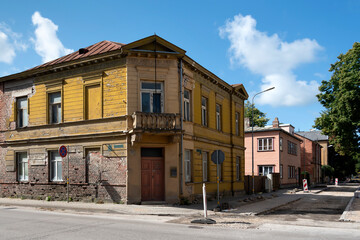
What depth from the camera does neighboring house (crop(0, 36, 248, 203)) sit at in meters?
17.9

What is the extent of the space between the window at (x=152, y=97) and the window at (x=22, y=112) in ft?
26.8

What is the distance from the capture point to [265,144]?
136ft

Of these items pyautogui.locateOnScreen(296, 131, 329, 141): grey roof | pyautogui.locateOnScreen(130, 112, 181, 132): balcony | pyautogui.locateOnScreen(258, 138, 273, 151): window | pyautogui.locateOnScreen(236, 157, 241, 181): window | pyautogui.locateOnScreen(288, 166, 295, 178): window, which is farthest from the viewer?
pyautogui.locateOnScreen(296, 131, 329, 141): grey roof

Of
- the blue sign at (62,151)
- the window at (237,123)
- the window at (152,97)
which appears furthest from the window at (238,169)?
the blue sign at (62,151)

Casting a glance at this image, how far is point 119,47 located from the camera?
1852 centimetres

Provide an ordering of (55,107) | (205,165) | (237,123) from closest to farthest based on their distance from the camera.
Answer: (55,107) < (205,165) < (237,123)

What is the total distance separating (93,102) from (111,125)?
5.93 feet

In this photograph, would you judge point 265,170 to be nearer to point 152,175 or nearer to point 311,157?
point 311,157

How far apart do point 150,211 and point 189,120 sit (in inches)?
267

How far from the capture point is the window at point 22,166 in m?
21.6

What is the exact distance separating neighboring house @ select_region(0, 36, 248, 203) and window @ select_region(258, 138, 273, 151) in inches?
770

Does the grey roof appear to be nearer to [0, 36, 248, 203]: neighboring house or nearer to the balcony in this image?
[0, 36, 248, 203]: neighboring house

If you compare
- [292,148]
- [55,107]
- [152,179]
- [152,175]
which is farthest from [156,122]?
[292,148]

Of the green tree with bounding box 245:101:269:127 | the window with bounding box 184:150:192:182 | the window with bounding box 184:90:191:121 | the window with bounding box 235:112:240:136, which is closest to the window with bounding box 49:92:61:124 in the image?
the window with bounding box 184:90:191:121
